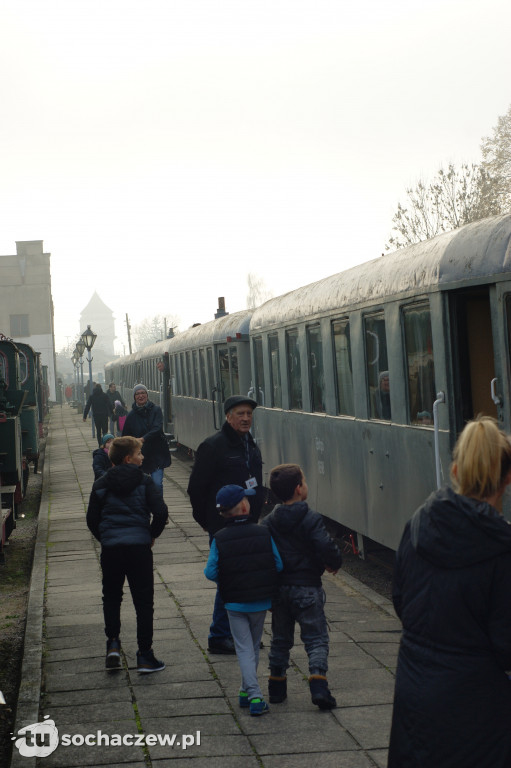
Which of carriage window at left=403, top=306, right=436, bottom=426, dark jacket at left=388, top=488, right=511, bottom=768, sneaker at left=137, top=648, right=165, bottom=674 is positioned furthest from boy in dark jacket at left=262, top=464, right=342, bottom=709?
dark jacket at left=388, top=488, right=511, bottom=768

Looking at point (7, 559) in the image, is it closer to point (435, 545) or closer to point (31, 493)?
point (31, 493)

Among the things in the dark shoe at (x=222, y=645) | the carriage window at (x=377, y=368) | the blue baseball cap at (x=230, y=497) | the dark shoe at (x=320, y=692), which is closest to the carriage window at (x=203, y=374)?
the carriage window at (x=377, y=368)

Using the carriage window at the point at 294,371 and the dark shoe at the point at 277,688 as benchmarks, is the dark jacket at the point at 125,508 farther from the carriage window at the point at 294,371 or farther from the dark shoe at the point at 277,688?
the carriage window at the point at 294,371

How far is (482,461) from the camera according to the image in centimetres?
307

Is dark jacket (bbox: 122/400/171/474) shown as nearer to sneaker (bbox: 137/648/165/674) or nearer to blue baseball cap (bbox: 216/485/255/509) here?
sneaker (bbox: 137/648/165/674)

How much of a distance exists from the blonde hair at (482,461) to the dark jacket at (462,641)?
0.04 metres

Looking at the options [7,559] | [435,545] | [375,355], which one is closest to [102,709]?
[435,545]

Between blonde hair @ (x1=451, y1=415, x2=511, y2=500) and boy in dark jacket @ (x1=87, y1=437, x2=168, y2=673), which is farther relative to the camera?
boy in dark jacket @ (x1=87, y1=437, x2=168, y2=673)

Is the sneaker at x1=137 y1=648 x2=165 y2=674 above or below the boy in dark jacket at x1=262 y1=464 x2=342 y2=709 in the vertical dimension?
below

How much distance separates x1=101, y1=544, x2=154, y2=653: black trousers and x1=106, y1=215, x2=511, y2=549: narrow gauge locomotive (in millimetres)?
2177

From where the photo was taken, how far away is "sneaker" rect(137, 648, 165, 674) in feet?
22.2

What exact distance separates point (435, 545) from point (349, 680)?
3.61m

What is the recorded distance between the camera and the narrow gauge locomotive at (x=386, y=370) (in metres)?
7.31

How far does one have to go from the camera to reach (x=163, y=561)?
11.4 metres
